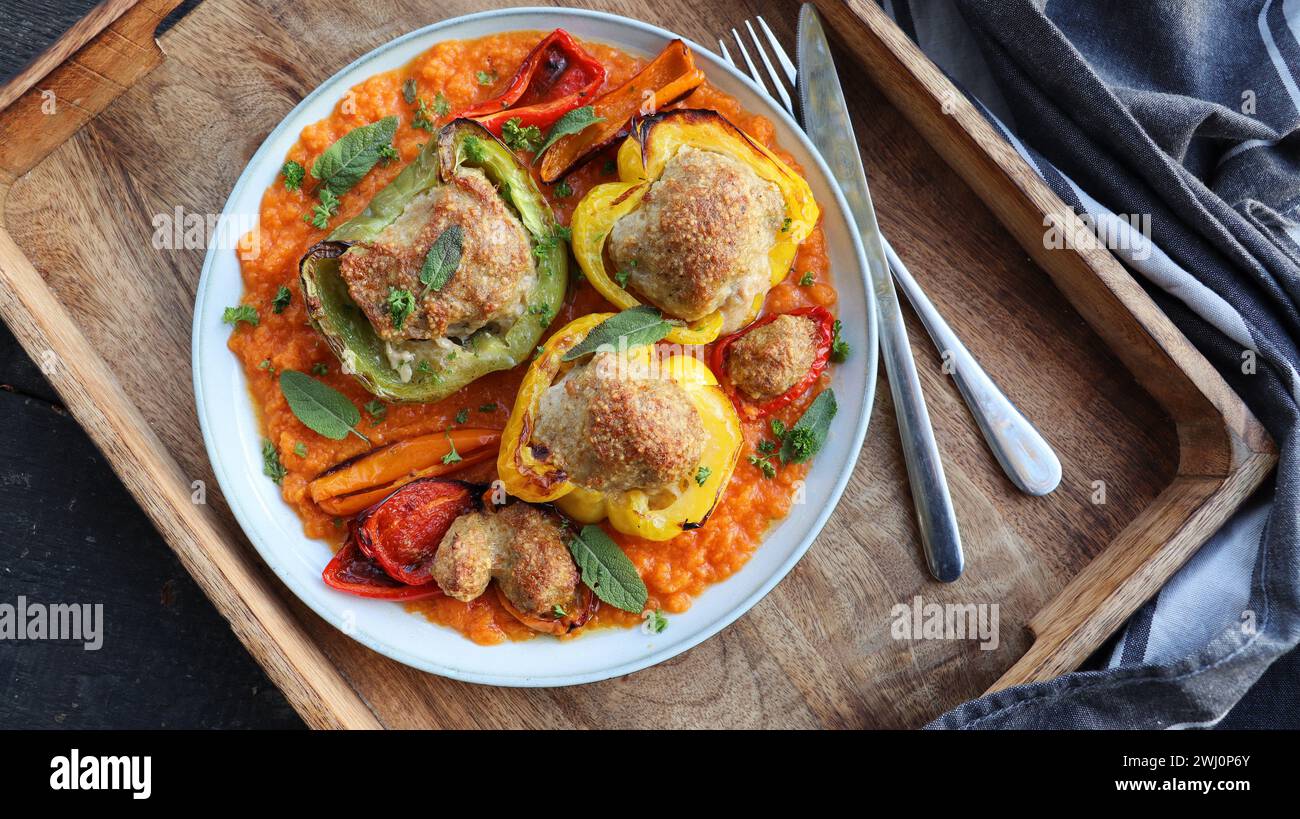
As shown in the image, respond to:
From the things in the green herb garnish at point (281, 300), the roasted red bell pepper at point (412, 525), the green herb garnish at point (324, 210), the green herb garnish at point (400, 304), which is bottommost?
the roasted red bell pepper at point (412, 525)

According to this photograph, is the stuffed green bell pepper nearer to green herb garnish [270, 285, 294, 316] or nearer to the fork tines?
green herb garnish [270, 285, 294, 316]

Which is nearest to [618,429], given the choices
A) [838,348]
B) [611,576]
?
[611,576]

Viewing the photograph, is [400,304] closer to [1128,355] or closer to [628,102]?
[628,102]

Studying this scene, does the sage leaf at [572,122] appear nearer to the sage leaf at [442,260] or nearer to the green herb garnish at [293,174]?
the sage leaf at [442,260]

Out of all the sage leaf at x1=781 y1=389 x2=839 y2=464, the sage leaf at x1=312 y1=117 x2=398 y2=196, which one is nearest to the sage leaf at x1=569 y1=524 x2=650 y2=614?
the sage leaf at x1=781 y1=389 x2=839 y2=464

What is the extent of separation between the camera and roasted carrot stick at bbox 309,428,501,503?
357cm

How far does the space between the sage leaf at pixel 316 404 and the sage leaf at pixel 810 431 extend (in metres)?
1.70

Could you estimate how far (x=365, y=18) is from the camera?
382 cm

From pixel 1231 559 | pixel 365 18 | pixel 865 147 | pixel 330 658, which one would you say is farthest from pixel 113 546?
pixel 1231 559

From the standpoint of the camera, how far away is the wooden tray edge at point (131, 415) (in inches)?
137

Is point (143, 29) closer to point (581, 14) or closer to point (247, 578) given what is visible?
point (581, 14)

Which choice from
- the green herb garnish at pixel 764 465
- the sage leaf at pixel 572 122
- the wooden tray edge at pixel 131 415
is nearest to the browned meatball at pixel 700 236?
the sage leaf at pixel 572 122

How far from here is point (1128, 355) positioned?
12.7ft

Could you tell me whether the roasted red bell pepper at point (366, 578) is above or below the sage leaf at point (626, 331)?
below
